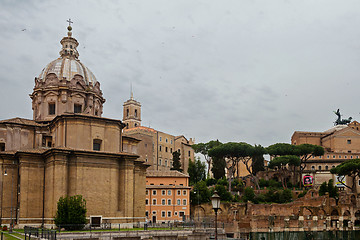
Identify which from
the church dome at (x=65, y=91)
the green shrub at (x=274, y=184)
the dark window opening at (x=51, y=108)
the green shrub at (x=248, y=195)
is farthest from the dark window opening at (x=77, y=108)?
the green shrub at (x=274, y=184)

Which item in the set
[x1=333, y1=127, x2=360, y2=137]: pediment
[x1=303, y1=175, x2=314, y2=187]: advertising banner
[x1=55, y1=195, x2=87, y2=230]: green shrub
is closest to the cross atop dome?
[x1=55, y1=195, x2=87, y2=230]: green shrub

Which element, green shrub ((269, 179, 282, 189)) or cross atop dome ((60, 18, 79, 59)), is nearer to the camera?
cross atop dome ((60, 18, 79, 59))

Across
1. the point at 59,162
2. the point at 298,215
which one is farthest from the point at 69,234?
the point at 298,215

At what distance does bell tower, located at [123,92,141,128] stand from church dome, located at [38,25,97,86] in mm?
63803

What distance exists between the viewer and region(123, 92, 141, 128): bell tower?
121 m

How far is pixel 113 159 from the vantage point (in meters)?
43.6

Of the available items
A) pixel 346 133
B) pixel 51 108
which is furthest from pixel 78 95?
pixel 346 133

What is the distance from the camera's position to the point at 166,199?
6444 centimetres

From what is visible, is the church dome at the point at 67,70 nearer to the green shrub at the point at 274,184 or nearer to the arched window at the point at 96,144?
the arched window at the point at 96,144

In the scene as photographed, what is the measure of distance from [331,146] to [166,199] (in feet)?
174

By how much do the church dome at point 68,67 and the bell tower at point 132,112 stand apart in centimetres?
6380

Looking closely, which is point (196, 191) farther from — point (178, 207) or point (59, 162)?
point (59, 162)

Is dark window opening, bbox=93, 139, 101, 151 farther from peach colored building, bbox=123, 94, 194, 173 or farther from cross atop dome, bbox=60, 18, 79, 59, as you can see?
peach colored building, bbox=123, 94, 194, 173

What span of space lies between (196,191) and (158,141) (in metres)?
29.3
